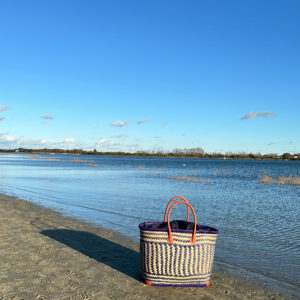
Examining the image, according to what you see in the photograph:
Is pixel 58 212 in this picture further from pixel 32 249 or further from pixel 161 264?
pixel 161 264

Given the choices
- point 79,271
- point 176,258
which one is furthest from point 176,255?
point 79,271

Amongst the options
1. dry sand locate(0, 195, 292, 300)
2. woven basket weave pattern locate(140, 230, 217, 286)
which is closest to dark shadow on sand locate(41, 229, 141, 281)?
dry sand locate(0, 195, 292, 300)

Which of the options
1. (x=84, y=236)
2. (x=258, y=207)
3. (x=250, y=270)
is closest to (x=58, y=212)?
(x=84, y=236)

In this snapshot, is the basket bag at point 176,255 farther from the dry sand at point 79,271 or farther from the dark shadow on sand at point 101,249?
the dark shadow on sand at point 101,249

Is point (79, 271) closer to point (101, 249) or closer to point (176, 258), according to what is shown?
point (101, 249)

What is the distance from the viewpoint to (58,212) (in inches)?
538

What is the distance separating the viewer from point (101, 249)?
26.4 feet

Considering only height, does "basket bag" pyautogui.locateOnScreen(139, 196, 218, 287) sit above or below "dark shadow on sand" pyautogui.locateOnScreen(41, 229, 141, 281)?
above

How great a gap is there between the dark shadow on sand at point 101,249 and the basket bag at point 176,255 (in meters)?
0.61

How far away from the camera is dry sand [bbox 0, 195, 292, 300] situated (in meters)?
5.34

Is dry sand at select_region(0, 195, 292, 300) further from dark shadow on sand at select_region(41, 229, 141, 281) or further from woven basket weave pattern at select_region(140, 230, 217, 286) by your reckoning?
woven basket weave pattern at select_region(140, 230, 217, 286)

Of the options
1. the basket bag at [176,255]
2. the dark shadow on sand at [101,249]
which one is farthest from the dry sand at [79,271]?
the basket bag at [176,255]

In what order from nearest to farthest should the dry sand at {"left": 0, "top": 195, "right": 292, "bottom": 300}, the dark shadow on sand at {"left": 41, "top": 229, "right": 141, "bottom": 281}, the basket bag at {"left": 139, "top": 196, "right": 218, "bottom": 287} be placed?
the dry sand at {"left": 0, "top": 195, "right": 292, "bottom": 300}
the basket bag at {"left": 139, "top": 196, "right": 218, "bottom": 287}
the dark shadow on sand at {"left": 41, "top": 229, "right": 141, "bottom": 281}

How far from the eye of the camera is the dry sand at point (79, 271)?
534 cm
